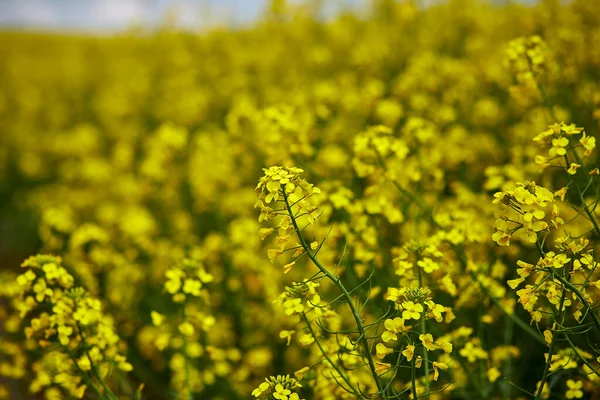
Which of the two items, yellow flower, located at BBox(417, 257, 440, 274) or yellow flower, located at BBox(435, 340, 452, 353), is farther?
yellow flower, located at BBox(417, 257, 440, 274)

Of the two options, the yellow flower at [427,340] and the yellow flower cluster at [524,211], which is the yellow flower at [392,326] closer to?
the yellow flower at [427,340]

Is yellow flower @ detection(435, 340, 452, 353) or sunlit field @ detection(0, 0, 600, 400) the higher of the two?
sunlit field @ detection(0, 0, 600, 400)

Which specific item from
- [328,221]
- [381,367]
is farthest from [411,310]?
[328,221]

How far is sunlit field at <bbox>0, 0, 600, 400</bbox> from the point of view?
2.01 meters

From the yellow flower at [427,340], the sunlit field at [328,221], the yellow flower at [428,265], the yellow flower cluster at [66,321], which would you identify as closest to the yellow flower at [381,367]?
the sunlit field at [328,221]

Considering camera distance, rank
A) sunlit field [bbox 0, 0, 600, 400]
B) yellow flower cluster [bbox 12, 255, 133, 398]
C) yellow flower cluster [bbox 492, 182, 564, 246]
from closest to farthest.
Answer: yellow flower cluster [bbox 492, 182, 564, 246]
sunlit field [bbox 0, 0, 600, 400]
yellow flower cluster [bbox 12, 255, 133, 398]

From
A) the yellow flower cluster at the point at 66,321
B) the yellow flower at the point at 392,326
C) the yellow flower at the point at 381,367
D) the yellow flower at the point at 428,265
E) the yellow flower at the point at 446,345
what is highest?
the yellow flower cluster at the point at 66,321

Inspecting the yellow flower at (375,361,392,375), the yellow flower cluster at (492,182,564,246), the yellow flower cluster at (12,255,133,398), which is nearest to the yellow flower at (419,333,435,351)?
the yellow flower at (375,361,392,375)

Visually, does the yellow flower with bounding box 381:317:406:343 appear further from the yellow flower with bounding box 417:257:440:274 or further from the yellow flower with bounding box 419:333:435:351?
the yellow flower with bounding box 417:257:440:274

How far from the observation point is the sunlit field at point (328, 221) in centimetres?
201

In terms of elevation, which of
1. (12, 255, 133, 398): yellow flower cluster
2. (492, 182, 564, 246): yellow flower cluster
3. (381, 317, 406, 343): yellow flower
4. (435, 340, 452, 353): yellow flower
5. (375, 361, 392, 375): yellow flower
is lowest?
(435, 340, 452, 353): yellow flower

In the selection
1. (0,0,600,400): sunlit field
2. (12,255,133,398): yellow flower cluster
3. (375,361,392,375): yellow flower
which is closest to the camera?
(375,361,392,375): yellow flower

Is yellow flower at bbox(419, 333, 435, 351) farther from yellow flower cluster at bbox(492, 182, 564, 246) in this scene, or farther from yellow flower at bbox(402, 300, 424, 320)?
yellow flower cluster at bbox(492, 182, 564, 246)

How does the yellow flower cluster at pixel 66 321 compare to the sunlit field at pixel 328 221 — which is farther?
the yellow flower cluster at pixel 66 321
